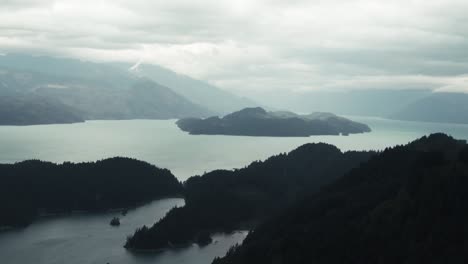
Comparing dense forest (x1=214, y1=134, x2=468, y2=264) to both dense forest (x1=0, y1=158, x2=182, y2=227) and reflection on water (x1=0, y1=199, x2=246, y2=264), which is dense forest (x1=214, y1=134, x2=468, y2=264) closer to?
reflection on water (x1=0, y1=199, x2=246, y2=264)

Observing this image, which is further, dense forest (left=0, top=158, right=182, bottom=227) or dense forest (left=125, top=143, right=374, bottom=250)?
dense forest (left=0, top=158, right=182, bottom=227)

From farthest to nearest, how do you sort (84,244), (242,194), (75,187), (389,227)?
(75,187), (242,194), (84,244), (389,227)

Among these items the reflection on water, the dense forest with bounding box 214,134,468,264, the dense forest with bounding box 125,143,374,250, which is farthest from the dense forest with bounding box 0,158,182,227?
the dense forest with bounding box 214,134,468,264

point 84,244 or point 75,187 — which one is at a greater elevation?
point 75,187

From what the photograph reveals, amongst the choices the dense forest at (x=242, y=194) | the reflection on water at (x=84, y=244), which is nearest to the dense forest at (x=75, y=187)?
the reflection on water at (x=84, y=244)

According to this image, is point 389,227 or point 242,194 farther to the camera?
point 242,194

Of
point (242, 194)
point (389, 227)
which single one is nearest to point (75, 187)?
point (242, 194)

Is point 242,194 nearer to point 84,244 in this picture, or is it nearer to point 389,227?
point 84,244
